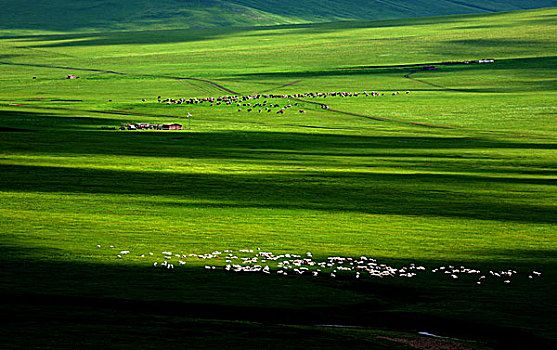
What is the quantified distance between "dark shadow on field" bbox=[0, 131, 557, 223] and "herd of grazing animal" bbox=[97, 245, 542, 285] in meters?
7.55

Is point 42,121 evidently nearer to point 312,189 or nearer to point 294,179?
point 294,179

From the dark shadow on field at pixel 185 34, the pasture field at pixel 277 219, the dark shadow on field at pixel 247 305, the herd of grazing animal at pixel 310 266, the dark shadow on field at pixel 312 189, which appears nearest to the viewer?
the dark shadow on field at pixel 247 305

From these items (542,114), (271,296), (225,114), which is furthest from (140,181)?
(542,114)

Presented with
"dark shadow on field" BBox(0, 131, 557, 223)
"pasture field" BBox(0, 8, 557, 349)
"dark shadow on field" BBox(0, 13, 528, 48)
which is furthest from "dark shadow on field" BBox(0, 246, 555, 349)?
"dark shadow on field" BBox(0, 13, 528, 48)

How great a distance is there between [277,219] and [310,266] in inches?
252

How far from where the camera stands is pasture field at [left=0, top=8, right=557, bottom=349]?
712 inches

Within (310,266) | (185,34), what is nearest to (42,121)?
(310,266)

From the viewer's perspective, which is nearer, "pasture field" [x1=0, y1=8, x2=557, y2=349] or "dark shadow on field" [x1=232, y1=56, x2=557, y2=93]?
"pasture field" [x1=0, y1=8, x2=557, y2=349]

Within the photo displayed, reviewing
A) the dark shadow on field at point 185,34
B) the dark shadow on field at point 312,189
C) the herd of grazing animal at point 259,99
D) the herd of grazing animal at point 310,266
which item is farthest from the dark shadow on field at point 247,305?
the dark shadow on field at point 185,34

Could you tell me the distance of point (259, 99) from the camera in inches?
3228

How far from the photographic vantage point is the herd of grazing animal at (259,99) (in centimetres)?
7492

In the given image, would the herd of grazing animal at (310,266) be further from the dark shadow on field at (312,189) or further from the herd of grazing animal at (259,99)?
the herd of grazing animal at (259,99)

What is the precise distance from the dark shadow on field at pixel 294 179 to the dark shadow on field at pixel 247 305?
933 cm

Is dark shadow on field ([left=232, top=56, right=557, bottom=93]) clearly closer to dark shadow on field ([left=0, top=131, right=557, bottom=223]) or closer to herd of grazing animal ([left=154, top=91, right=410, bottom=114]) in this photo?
herd of grazing animal ([left=154, top=91, right=410, bottom=114])
